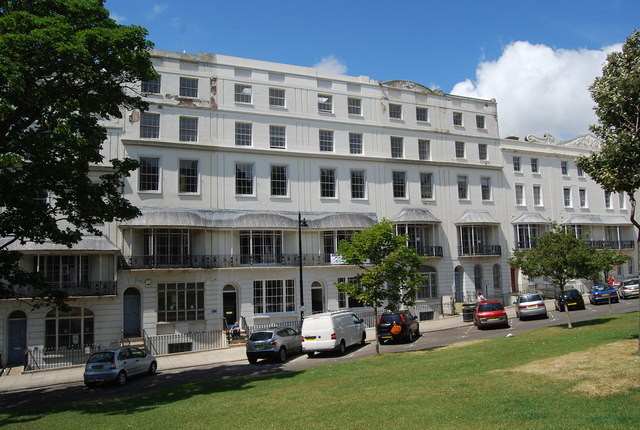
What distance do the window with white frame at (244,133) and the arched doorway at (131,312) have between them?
11.8 meters

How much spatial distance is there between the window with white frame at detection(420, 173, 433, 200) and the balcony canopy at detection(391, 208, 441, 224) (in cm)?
147

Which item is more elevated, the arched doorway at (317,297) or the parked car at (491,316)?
the arched doorway at (317,297)

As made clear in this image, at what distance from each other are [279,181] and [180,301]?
10296mm

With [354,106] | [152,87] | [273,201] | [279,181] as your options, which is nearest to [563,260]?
[273,201]

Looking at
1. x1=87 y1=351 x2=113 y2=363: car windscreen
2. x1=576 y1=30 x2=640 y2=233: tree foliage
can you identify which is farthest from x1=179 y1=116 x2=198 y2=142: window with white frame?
x1=576 y1=30 x2=640 y2=233: tree foliage

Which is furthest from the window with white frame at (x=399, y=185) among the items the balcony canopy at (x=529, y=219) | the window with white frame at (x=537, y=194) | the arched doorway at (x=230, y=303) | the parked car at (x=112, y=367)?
the parked car at (x=112, y=367)

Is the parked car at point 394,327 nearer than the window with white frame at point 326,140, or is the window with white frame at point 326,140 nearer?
the parked car at point 394,327

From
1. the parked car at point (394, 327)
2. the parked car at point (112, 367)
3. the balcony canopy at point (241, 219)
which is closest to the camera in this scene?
the parked car at point (112, 367)

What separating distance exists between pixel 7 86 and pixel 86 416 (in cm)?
978

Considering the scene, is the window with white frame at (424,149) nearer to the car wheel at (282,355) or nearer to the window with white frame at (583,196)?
the window with white frame at (583,196)

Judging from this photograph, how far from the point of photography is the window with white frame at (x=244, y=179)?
34.5 m

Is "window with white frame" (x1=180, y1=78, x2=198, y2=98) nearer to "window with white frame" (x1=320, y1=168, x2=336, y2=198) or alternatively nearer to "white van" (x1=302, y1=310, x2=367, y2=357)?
"window with white frame" (x1=320, y1=168, x2=336, y2=198)

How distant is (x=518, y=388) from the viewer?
36.4 ft

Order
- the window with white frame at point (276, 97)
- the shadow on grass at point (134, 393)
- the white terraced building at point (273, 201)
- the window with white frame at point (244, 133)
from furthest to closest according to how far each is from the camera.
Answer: the window with white frame at point (276, 97)
the window with white frame at point (244, 133)
the white terraced building at point (273, 201)
the shadow on grass at point (134, 393)
